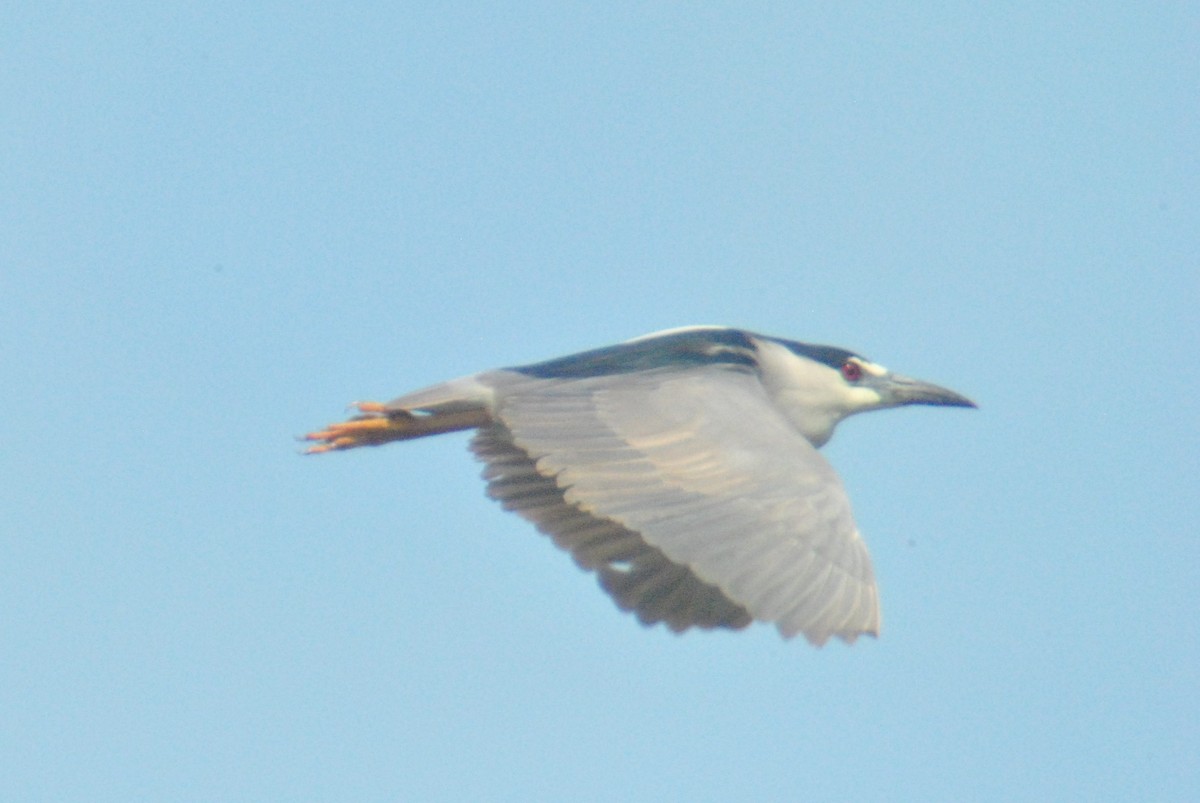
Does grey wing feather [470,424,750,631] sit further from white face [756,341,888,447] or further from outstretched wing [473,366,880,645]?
white face [756,341,888,447]

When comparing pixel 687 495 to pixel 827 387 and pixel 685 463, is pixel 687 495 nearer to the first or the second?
pixel 685 463

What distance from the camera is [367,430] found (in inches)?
302

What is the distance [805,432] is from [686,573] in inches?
54.5

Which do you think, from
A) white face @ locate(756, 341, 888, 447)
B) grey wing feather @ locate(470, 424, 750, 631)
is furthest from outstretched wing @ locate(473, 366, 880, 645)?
white face @ locate(756, 341, 888, 447)

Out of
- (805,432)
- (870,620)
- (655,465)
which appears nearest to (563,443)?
(655,465)

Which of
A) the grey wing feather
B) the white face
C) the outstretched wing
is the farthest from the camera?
the white face

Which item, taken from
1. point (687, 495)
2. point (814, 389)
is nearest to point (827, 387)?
point (814, 389)

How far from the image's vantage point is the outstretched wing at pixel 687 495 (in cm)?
588

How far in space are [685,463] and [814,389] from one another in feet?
6.92

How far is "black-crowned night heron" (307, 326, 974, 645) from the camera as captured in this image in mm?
5926

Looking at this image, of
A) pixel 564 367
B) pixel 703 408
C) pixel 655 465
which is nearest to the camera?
pixel 655 465

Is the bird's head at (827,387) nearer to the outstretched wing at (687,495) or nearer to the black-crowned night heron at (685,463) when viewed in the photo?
the black-crowned night heron at (685,463)

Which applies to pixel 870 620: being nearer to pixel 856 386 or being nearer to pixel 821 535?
pixel 821 535

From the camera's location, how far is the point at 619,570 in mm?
7410
